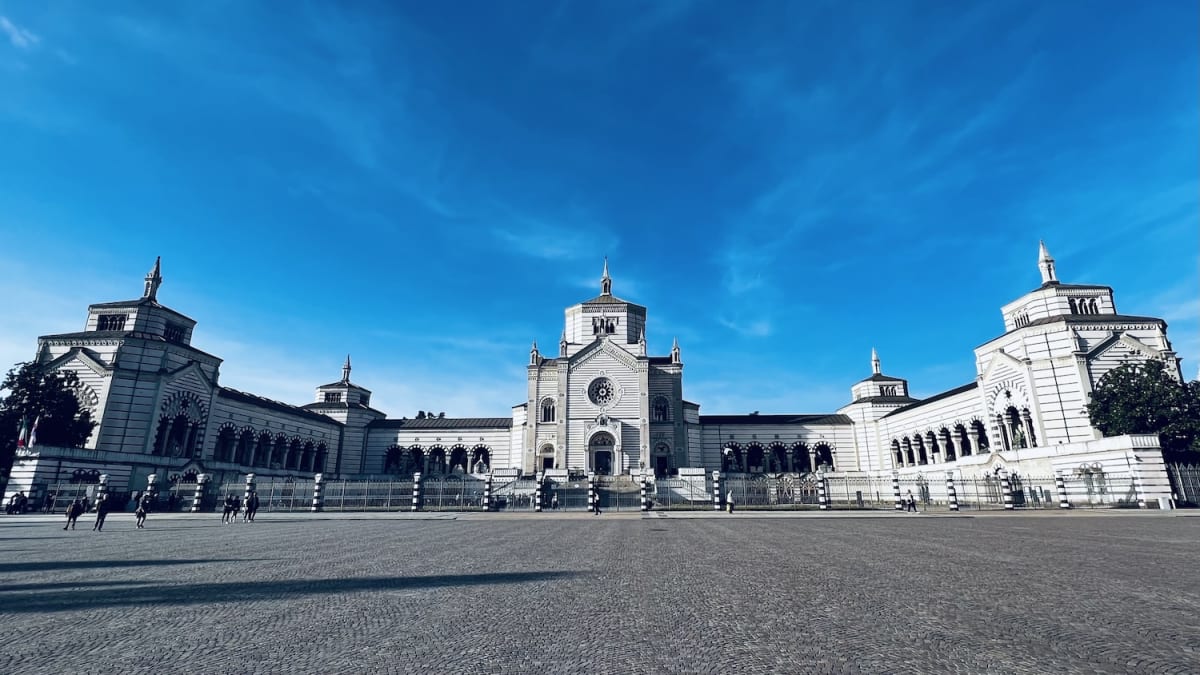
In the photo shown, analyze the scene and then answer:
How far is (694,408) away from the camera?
5378 centimetres

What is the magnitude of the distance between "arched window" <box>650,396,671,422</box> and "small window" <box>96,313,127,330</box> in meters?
42.3

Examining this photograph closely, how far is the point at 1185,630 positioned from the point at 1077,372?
41317 millimetres

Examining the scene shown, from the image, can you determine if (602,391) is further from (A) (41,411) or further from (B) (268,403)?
(A) (41,411)

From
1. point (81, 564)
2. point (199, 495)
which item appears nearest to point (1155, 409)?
point (81, 564)

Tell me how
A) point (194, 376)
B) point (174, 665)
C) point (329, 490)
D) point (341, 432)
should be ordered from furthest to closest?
1. point (341, 432)
2. point (194, 376)
3. point (329, 490)
4. point (174, 665)

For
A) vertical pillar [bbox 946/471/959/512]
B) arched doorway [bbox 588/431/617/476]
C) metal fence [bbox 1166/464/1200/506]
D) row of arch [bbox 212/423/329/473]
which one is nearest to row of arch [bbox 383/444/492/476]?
row of arch [bbox 212/423/329/473]

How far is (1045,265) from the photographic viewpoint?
44000 mm

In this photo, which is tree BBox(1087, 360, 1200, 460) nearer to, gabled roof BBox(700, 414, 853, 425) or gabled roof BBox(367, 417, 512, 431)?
gabled roof BBox(700, 414, 853, 425)

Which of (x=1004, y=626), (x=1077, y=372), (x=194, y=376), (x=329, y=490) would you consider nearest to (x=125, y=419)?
(x=194, y=376)

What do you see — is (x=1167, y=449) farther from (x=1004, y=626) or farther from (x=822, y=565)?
(x=1004, y=626)

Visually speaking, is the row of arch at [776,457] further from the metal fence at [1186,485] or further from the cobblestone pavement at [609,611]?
the cobblestone pavement at [609,611]

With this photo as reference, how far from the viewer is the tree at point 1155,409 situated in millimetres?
30297

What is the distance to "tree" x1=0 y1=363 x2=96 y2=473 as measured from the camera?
32250mm

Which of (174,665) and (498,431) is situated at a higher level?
(498,431)
